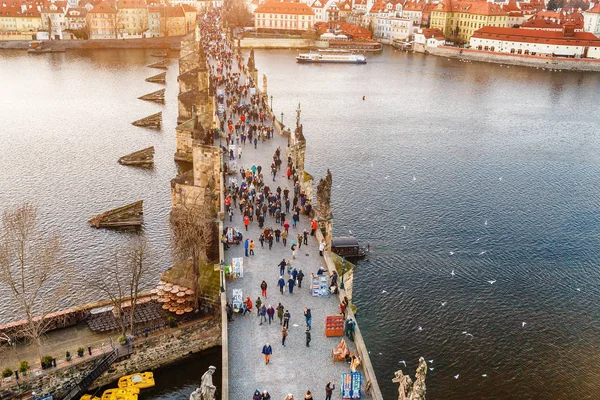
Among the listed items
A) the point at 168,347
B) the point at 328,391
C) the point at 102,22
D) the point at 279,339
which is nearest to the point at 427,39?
the point at 102,22

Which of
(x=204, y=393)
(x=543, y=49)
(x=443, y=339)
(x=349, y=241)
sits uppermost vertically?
(x=543, y=49)

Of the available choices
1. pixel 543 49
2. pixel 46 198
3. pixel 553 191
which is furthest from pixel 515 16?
pixel 46 198

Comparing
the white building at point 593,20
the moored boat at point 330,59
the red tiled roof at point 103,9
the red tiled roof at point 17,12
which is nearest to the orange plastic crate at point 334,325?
the moored boat at point 330,59

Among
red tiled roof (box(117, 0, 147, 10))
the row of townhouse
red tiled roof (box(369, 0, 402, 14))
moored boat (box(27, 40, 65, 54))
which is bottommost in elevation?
moored boat (box(27, 40, 65, 54))

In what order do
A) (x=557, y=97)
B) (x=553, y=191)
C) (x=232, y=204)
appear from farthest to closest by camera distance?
(x=557, y=97), (x=553, y=191), (x=232, y=204)

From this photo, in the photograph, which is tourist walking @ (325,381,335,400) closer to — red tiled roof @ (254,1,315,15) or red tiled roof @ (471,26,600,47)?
red tiled roof @ (471,26,600,47)

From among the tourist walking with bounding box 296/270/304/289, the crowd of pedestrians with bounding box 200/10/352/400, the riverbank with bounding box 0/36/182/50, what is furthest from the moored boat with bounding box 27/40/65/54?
the tourist walking with bounding box 296/270/304/289

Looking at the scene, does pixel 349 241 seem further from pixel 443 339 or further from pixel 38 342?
pixel 38 342
